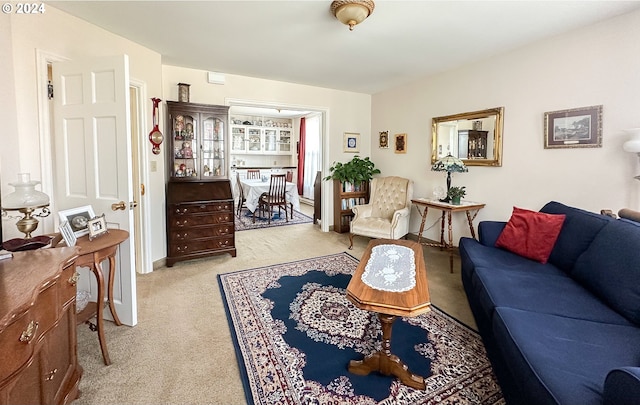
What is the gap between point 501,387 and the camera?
157 cm

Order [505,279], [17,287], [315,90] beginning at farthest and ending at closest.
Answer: [315,90] < [505,279] < [17,287]

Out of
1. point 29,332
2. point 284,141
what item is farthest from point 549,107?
point 284,141

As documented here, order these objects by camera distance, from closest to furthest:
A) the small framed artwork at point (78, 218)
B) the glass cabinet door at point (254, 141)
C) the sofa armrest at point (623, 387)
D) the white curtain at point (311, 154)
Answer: the sofa armrest at point (623, 387)
the small framed artwork at point (78, 218)
the white curtain at point (311, 154)
the glass cabinet door at point (254, 141)

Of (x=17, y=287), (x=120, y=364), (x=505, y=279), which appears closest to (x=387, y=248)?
(x=505, y=279)

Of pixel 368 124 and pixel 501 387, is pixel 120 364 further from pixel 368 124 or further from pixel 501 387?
pixel 368 124

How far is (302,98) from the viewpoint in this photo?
4.83 m

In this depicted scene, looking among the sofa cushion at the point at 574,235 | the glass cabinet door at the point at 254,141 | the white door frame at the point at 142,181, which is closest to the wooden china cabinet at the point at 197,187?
the white door frame at the point at 142,181

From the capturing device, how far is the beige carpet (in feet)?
5.45

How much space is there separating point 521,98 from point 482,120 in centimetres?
47

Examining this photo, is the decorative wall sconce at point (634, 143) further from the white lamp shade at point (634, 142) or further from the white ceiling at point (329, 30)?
the white ceiling at point (329, 30)

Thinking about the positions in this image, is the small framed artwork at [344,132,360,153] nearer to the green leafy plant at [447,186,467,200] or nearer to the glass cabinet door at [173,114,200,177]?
the green leafy plant at [447,186,467,200]

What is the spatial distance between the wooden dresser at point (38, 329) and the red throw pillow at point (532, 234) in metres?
3.10

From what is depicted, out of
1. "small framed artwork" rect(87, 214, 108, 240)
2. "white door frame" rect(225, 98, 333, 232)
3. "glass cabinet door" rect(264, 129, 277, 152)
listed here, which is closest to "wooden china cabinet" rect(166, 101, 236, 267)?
"white door frame" rect(225, 98, 333, 232)

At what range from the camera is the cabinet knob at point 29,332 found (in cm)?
94
